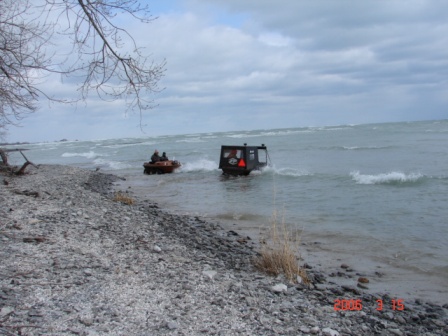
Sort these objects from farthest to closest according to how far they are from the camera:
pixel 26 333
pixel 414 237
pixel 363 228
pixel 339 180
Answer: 1. pixel 339 180
2. pixel 363 228
3. pixel 414 237
4. pixel 26 333

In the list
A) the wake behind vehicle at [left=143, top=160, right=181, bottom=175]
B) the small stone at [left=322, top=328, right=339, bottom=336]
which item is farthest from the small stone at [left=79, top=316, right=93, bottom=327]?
the wake behind vehicle at [left=143, top=160, right=181, bottom=175]

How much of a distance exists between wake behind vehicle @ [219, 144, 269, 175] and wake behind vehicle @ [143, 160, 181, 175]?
4.22 m

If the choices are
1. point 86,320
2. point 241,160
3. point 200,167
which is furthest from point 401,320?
point 200,167

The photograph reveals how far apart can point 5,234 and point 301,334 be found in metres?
4.78

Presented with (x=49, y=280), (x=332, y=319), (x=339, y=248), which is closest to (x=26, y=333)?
(x=49, y=280)

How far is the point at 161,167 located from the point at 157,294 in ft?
68.3

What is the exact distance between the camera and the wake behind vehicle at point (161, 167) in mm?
25109

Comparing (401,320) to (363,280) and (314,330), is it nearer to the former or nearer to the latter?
(314,330)

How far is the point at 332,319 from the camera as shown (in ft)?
14.7

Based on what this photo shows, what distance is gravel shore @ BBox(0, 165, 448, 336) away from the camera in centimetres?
389

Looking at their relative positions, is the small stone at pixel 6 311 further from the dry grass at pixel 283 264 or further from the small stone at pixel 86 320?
the dry grass at pixel 283 264

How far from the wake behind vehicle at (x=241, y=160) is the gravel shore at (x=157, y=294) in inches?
561

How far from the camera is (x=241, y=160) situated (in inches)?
864

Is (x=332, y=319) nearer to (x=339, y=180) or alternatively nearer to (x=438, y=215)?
(x=438, y=215)
